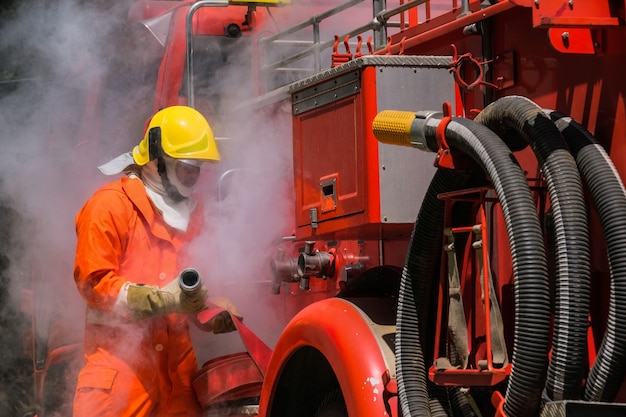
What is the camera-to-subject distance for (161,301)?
A: 15.1 ft

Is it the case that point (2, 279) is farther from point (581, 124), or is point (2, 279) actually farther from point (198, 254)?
point (581, 124)

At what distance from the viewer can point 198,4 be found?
5.09 metres

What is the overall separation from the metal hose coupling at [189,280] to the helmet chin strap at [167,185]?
604mm

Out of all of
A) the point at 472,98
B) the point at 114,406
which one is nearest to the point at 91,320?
the point at 114,406

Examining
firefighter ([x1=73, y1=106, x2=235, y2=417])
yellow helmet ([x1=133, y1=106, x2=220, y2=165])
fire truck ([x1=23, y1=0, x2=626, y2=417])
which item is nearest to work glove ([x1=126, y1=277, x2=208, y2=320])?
firefighter ([x1=73, y1=106, x2=235, y2=417])

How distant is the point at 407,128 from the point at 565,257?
2.22 ft

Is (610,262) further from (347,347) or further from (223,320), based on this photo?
(223,320)

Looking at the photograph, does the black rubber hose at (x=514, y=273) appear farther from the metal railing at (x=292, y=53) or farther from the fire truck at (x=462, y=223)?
the metal railing at (x=292, y=53)

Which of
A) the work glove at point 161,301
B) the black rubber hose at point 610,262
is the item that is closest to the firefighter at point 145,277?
the work glove at point 161,301

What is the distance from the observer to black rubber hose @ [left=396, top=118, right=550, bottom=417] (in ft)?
8.97

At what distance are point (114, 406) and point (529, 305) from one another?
2.40m

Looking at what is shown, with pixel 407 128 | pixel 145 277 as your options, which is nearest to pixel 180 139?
pixel 145 277

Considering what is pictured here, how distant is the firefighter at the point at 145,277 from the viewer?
15.1 ft

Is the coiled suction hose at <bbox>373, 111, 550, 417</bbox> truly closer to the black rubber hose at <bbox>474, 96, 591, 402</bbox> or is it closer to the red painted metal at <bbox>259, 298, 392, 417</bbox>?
the black rubber hose at <bbox>474, 96, 591, 402</bbox>
